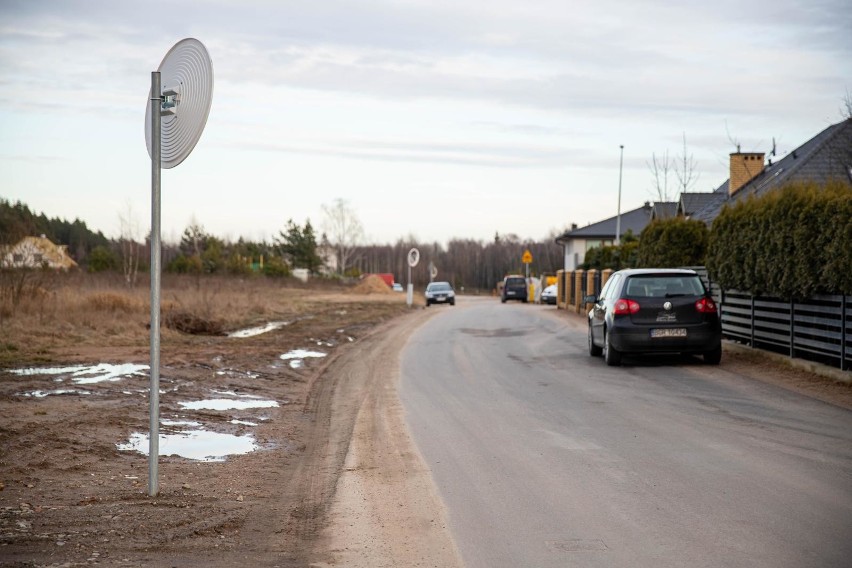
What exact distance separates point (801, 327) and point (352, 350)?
965 centimetres

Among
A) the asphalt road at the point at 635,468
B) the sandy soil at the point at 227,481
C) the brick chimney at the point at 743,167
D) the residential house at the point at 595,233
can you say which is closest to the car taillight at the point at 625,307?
the asphalt road at the point at 635,468

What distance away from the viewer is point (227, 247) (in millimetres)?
107688

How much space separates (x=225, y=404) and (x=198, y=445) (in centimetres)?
291

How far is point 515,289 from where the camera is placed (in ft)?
196

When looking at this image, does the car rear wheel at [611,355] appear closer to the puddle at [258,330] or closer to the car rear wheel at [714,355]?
the car rear wheel at [714,355]

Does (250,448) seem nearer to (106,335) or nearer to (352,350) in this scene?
(352,350)

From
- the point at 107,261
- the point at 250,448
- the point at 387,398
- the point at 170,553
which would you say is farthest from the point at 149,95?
the point at 107,261

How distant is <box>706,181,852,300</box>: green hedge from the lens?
1289 centimetres

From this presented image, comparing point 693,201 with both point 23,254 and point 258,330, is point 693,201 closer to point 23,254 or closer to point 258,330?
point 258,330

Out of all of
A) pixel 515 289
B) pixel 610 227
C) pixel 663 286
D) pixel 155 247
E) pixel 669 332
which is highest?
pixel 610 227

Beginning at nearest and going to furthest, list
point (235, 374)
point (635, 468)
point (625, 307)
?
point (635, 468), point (235, 374), point (625, 307)

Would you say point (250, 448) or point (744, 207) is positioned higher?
point (744, 207)

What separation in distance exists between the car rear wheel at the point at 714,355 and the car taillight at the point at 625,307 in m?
1.43

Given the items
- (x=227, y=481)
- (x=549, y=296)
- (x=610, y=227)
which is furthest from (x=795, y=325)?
(x=610, y=227)
